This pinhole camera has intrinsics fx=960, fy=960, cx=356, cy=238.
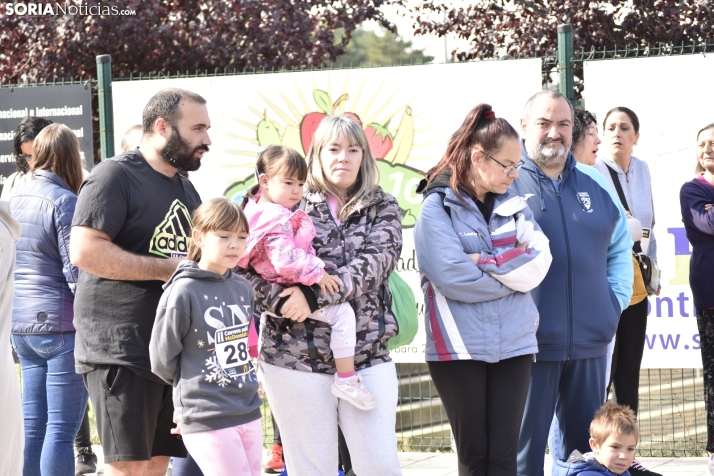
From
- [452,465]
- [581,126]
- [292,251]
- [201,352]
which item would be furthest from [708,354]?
[201,352]

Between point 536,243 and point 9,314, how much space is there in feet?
7.34

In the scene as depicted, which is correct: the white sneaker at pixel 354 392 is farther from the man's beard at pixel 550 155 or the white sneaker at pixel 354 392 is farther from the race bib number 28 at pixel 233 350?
the man's beard at pixel 550 155

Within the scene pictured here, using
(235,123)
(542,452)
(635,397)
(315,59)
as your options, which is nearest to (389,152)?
(235,123)

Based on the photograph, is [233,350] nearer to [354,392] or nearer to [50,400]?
[354,392]

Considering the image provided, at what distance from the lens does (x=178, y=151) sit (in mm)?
4160

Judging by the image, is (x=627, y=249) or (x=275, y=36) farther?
(x=275, y=36)

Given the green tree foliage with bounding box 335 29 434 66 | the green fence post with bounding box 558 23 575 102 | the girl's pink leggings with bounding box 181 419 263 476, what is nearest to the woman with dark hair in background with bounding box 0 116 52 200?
the girl's pink leggings with bounding box 181 419 263 476

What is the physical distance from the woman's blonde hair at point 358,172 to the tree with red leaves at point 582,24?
5031 millimetres

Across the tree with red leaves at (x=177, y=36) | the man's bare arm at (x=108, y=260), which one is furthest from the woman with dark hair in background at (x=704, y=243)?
the tree with red leaves at (x=177, y=36)

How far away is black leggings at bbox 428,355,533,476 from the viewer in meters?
4.12

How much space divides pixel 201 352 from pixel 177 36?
24.9 ft

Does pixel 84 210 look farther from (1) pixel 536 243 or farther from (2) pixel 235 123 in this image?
(2) pixel 235 123

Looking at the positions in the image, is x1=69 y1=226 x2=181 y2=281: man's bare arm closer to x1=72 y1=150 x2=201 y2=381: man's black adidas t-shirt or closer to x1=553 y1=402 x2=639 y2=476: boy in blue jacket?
x1=72 y1=150 x2=201 y2=381: man's black adidas t-shirt

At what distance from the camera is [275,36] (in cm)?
1071
